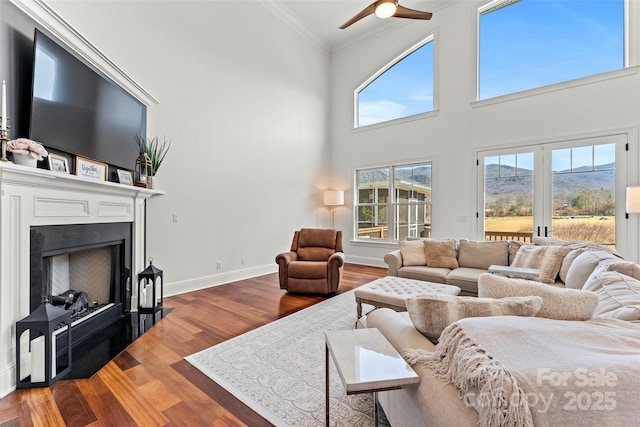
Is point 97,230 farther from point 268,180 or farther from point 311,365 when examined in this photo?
point 268,180

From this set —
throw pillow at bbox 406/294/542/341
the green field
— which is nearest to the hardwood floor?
throw pillow at bbox 406/294/542/341

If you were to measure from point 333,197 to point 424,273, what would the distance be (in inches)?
125

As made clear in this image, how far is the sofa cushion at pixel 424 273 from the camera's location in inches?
140

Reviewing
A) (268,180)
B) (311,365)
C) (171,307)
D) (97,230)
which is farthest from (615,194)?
(97,230)

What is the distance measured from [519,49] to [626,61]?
1.40 metres

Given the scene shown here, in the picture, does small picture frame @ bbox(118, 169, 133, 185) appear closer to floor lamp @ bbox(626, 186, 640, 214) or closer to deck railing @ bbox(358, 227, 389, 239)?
deck railing @ bbox(358, 227, 389, 239)

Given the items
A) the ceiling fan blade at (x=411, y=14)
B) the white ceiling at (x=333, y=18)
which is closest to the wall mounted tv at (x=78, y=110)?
the ceiling fan blade at (x=411, y=14)

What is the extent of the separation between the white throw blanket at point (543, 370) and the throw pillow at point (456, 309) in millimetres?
153

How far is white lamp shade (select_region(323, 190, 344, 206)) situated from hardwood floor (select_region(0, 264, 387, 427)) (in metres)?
3.86

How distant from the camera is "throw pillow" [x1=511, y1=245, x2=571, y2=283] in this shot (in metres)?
2.97

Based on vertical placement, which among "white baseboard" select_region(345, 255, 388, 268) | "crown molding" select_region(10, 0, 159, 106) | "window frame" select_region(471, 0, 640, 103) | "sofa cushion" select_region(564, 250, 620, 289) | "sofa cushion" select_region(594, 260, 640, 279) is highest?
"window frame" select_region(471, 0, 640, 103)

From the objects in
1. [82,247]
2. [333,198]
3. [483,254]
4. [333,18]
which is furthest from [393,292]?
[333,18]

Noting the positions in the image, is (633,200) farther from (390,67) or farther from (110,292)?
(110,292)

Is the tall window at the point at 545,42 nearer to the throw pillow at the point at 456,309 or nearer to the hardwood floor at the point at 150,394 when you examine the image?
the throw pillow at the point at 456,309
